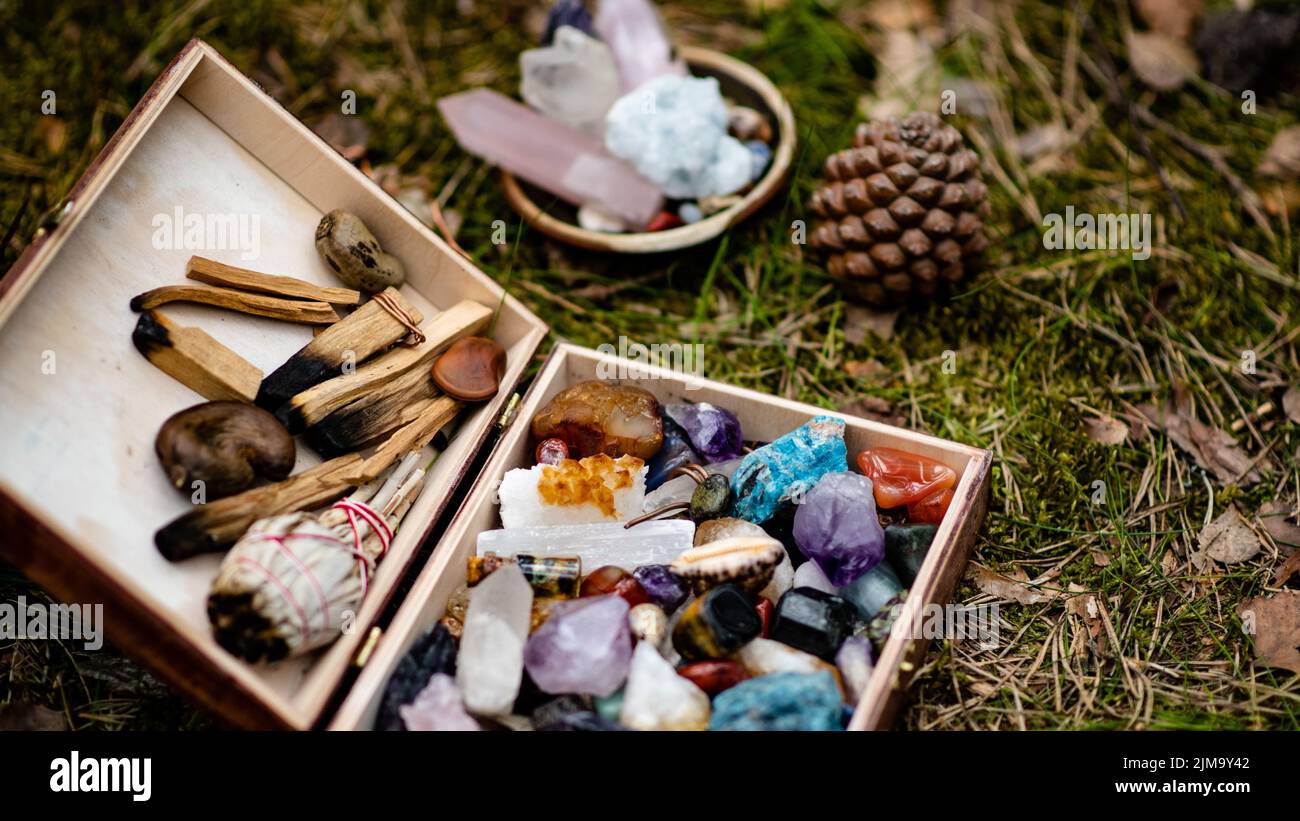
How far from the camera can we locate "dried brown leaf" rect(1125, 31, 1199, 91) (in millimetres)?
3928

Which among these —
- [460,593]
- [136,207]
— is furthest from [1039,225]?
[136,207]

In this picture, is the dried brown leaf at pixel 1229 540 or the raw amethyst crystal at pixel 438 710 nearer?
the raw amethyst crystal at pixel 438 710

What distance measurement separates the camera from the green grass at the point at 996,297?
8.31 ft

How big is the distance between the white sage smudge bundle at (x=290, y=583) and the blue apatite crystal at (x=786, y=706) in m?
0.88

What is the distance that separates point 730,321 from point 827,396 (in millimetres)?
465

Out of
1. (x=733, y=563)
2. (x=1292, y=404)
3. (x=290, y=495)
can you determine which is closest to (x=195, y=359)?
(x=290, y=495)

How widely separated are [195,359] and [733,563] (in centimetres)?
140

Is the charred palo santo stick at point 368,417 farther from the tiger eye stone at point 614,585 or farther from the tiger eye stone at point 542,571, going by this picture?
the tiger eye stone at point 614,585

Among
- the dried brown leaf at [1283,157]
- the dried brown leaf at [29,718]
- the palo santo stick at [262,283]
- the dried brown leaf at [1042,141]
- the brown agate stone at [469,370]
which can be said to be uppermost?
the dried brown leaf at [1042,141]

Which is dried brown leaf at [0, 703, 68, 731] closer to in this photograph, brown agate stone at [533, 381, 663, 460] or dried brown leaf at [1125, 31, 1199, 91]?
brown agate stone at [533, 381, 663, 460]

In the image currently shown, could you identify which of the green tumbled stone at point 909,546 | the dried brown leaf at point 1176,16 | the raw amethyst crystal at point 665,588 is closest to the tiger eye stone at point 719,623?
the raw amethyst crystal at point 665,588

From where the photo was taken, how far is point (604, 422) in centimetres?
258

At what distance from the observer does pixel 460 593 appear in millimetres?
2398
